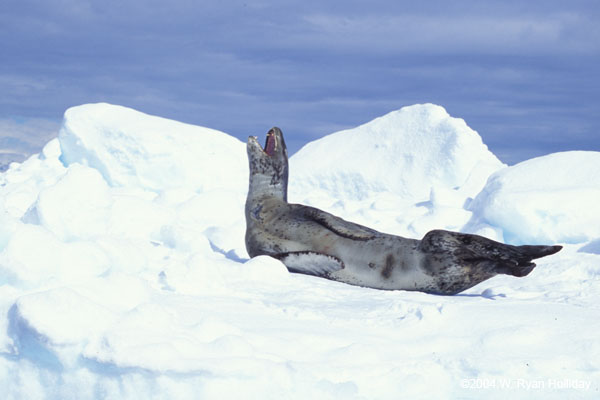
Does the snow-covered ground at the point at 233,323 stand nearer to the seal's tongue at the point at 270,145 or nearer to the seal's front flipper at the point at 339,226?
the seal's front flipper at the point at 339,226

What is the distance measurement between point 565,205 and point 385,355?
6090 millimetres

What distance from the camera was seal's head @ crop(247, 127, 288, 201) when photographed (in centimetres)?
605

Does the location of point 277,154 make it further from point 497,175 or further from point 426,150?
point 426,150

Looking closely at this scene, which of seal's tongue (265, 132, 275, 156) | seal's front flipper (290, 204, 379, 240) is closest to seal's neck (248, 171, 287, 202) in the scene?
seal's tongue (265, 132, 275, 156)

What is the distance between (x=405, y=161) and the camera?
44.2 ft

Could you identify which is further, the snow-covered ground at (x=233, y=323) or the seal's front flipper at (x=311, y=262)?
the seal's front flipper at (x=311, y=262)

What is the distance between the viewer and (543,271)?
17.6ft

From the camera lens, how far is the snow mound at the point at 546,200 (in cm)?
814

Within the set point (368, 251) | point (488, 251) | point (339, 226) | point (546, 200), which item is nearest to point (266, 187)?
point (339, 226)

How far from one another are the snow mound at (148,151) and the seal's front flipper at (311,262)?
6563 millimetres

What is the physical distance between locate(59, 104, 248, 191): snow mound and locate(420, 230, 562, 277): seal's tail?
24.3ft

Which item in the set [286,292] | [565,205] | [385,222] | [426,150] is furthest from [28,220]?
[426,150]

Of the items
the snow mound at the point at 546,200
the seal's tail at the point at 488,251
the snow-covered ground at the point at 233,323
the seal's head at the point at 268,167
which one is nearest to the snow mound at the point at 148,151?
the snow-covered ground at the point at 233,323

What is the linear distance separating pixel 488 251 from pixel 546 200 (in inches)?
170
